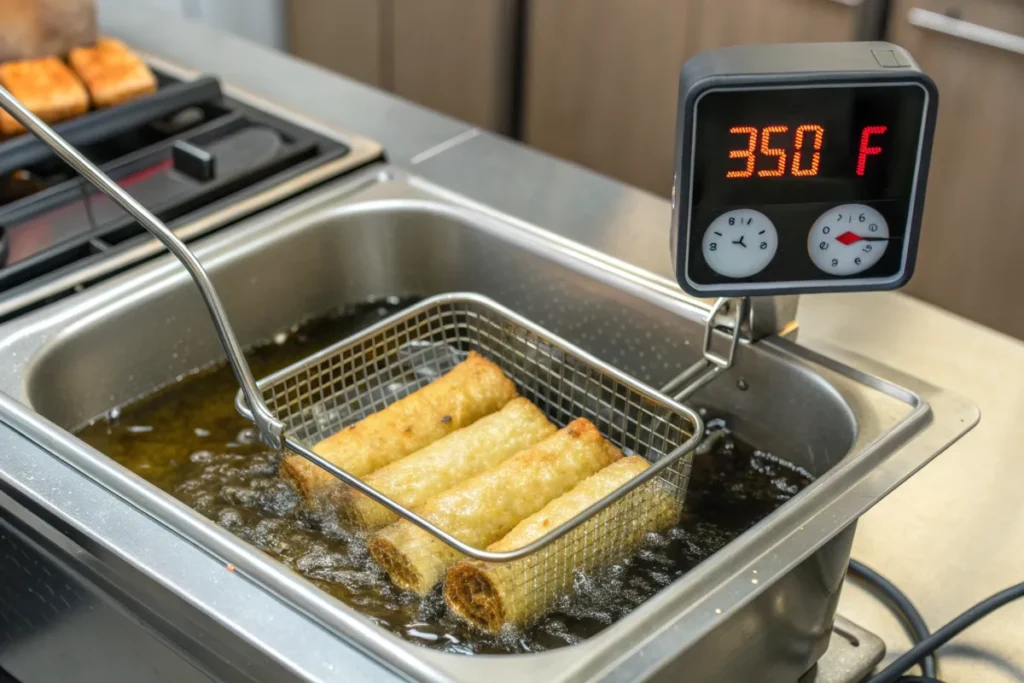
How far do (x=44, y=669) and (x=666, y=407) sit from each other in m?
0.60

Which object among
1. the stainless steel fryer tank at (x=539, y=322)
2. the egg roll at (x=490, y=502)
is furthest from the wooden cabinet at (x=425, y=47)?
the egg roll at (x=490, y=502)

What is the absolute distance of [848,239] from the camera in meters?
0.85

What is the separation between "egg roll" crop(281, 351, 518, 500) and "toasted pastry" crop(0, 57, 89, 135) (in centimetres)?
65

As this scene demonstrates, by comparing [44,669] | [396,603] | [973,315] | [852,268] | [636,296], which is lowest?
[973,315]

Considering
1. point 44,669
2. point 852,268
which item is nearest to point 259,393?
point 44,669

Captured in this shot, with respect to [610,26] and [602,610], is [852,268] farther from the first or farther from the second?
[610,26]

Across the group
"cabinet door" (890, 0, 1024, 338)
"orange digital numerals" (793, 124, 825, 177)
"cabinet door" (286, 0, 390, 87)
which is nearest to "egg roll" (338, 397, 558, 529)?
"orange digital numerals" (793, 124, 825, 177)

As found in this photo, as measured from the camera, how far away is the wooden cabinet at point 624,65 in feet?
8.38

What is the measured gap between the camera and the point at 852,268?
86 cm

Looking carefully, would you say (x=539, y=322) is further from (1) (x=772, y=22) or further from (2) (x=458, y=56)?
(2) (x=458, y=56)

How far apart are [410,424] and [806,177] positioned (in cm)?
45

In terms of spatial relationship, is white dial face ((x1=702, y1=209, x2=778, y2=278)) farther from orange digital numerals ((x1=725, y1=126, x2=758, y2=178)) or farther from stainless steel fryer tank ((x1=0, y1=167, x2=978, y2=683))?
stainless steel fryer tank ((x1=0, y1=167, x2=978, y2=683))

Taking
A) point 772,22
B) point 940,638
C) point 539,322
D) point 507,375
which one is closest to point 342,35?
point 772,22

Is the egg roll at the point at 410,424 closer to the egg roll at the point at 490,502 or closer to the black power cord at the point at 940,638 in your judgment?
the egg roll at the point at 490,502
